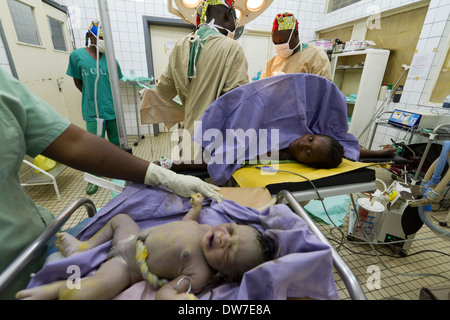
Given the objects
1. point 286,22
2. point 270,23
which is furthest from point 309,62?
point 270,23

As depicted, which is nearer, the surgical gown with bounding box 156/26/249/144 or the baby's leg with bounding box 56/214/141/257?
the baby's leg with bounding box 56/214/141/257

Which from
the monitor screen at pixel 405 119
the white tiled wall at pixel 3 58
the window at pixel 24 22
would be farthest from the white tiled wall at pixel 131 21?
the monitor screen at pixel 405 119

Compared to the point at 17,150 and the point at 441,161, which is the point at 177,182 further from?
the point at 441,161

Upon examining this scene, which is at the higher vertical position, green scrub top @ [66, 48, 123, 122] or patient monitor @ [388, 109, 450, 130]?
green scrub top @ [66, 48, 123, 122]

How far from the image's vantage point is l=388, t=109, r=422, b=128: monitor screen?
259 cm

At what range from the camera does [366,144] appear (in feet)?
13.4

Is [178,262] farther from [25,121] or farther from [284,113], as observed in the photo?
[284,113]

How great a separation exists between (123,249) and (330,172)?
3.57 feet

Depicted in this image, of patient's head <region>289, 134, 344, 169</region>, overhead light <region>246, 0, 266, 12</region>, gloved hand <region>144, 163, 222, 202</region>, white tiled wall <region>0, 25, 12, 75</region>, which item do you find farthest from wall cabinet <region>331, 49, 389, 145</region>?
white tiled wall <region>0, 25, 12, 75</region>

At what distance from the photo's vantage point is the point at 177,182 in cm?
96

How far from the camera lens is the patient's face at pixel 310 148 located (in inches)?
50.3

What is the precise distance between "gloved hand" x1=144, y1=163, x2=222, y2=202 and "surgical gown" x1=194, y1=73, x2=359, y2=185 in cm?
24

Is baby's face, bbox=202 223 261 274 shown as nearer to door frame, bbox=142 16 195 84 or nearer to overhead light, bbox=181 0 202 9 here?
overhead light, bbox=181 0 202 9

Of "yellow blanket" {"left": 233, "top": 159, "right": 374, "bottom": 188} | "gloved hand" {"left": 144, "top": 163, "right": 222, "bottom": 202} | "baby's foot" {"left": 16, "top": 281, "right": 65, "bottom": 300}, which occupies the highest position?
"gloved hand" {"left": 144, "top": 163, "right": 222, "bottom": 202}
